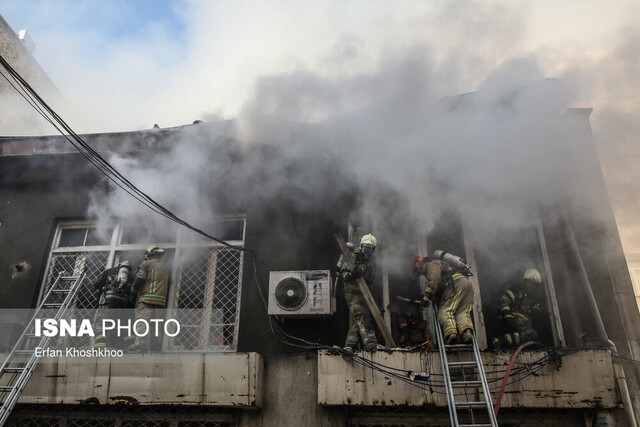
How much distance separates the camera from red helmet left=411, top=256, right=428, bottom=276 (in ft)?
22.1

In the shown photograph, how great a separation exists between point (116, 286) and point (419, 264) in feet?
15.6

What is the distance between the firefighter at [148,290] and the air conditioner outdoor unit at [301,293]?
1858mm

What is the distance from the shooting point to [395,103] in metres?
8.52

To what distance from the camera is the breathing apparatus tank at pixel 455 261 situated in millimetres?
6516

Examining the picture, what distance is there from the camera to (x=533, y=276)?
22.1 feet

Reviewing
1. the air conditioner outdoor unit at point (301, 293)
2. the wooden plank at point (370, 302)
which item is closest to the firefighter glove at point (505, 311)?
the wooden plank at point (370, 302)

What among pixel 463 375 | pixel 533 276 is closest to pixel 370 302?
pixel 463 375

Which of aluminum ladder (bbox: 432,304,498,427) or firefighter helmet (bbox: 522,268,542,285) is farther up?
firefighter helmet (bbox: 522,268,542,285)

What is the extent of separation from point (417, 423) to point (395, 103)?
5.44m

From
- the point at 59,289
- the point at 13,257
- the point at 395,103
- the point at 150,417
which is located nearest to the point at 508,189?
the point at 395,103

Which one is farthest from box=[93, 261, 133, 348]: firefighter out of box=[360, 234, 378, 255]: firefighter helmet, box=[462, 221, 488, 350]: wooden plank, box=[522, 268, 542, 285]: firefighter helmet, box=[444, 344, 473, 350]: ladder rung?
box=[522, 268, 542, 285]: firefighter helmet

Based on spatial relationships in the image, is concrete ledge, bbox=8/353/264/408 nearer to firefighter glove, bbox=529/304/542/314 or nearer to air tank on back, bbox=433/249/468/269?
air tank on back, bbox=433/249/468/269

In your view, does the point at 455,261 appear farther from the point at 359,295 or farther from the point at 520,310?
the point at 359,295

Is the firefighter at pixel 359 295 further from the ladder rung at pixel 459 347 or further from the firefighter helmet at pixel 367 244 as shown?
the ladder rung at pixel 459 347
